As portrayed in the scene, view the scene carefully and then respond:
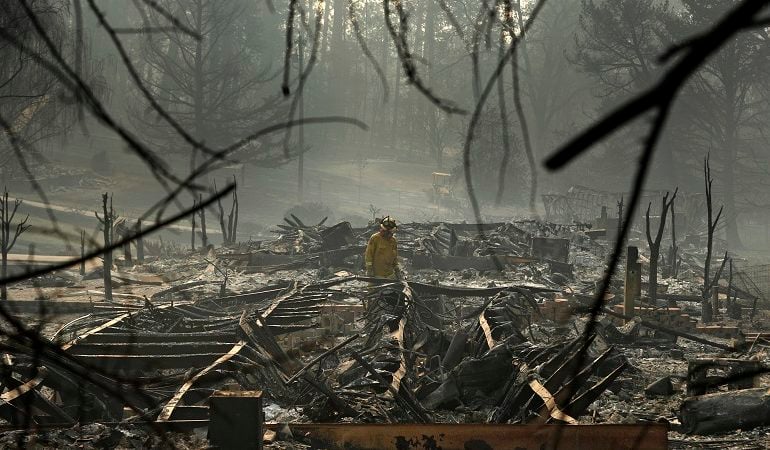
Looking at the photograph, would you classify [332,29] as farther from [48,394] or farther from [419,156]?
[48,394]

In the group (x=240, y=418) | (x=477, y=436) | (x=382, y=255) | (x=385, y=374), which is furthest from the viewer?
(x=382, y=255)

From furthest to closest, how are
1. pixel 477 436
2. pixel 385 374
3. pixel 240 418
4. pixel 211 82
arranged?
1. pixel 211 82
2. pixel 385 374
3. pixel 477 436
4. pixel 240 418

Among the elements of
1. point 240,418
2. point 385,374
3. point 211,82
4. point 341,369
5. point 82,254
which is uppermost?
point 211,82

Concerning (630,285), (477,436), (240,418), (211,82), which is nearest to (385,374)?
(477,436)

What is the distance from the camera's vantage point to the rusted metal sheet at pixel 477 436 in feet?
17.3

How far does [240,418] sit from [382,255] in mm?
8008

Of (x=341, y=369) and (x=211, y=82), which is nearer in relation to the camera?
(x=341, y=369)

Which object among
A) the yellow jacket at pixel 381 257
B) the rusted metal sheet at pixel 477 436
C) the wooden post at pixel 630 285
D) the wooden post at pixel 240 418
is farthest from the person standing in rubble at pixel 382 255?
the wooden post at pixel 240 418

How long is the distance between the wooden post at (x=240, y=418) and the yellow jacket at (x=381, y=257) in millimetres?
7808

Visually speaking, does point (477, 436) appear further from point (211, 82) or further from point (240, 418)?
point (211, 82)

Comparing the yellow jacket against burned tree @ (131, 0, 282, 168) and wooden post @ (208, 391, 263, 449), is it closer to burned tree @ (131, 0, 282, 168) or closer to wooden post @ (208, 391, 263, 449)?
wooden post @ (208, 391, 263, 449)

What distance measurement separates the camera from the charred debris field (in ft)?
17.4

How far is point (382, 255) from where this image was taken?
1285cm

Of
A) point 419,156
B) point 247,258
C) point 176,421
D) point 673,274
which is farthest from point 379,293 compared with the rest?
point 419,156
